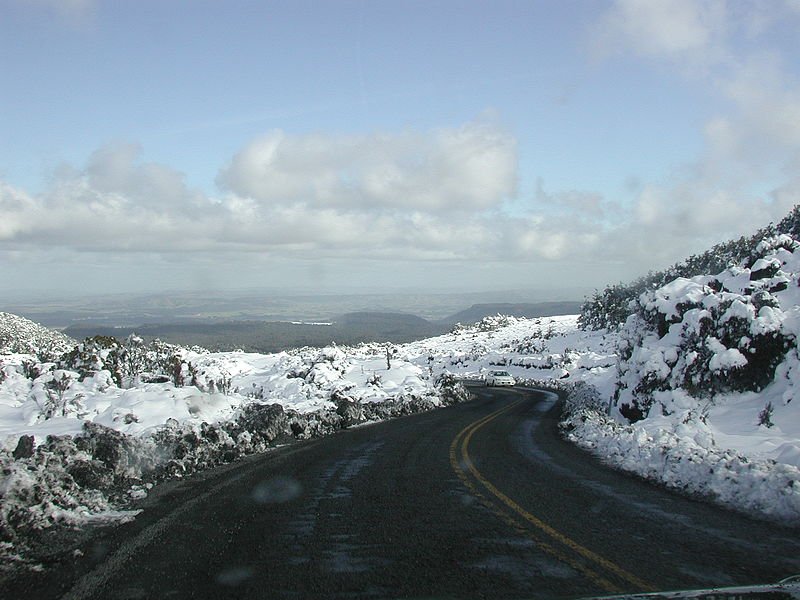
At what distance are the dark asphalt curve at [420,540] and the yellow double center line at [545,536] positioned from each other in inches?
0.8

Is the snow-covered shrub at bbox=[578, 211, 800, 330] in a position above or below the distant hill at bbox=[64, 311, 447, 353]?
above

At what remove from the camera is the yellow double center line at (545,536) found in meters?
5.01

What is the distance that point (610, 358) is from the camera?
61812 mm

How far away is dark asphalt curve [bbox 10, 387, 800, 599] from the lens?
4973 millimetres

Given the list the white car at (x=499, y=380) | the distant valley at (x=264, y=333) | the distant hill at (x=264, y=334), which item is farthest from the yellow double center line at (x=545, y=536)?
the distant hill at (x=264, y=334)

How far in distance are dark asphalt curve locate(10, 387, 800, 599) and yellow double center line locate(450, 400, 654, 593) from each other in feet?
0.07

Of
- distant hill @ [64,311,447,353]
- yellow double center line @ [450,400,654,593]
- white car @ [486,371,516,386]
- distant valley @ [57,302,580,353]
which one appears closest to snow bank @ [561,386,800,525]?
yellow double center line @ [450,400,654,593]

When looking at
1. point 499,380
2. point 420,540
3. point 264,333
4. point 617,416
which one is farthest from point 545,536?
point 264,333

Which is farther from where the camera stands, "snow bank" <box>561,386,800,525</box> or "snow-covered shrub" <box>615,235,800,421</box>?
"snow-covered shrub" <box>615,235,800,421</box>

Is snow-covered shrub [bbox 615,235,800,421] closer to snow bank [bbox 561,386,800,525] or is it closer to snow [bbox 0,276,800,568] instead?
snow [bbox 0,276,800,568]

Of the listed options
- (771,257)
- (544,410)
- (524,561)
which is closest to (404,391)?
(544,410)

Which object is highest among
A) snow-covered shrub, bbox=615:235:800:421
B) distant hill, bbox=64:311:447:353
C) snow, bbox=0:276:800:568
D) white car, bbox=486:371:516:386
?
snow-covered shrub, bbox=615:235:800:421

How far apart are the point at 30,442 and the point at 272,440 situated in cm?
768

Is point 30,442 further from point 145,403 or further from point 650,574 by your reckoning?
point 650,574
